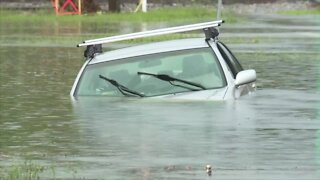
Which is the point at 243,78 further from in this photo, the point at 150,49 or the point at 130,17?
the point at 130,17

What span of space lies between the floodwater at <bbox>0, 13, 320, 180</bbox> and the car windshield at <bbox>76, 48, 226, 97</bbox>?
0.16 m

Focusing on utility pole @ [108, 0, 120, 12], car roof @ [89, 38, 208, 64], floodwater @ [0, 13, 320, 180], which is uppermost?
car roof @ [89, 38, 208, 64]

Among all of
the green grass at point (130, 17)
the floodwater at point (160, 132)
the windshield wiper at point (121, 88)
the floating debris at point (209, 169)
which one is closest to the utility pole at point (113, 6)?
the green grass at point (130, 17)

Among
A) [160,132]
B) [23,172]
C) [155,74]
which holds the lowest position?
[160,132]

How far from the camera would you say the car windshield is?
1444 centimetres

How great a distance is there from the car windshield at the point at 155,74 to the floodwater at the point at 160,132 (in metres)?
0.16

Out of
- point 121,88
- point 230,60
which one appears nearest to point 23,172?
point 121,88

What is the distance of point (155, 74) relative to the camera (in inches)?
580

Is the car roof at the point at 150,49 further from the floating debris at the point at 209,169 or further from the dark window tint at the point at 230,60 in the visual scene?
the floating debris at the point at 209,169

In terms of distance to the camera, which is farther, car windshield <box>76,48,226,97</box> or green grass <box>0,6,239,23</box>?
green grass <box>0,6,239,23</box>

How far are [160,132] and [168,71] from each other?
185cm

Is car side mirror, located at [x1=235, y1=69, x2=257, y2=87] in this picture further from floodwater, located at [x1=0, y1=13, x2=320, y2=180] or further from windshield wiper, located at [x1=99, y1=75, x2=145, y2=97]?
windshield wiper, located at [x1=99, y1=75, x2=145, y2=97]

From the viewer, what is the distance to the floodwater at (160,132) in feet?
33.7

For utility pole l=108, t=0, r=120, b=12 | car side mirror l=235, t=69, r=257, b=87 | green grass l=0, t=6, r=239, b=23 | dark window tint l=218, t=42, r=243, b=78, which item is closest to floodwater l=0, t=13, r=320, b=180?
car side mirror l=235, t=69, r=257, b=87
